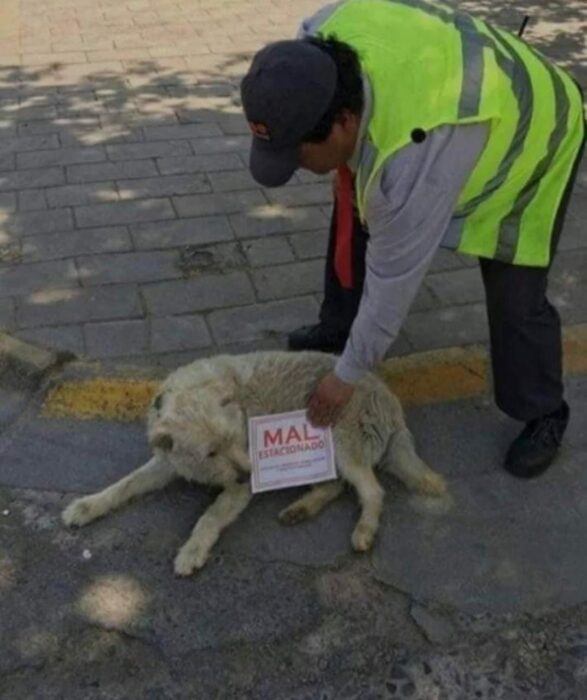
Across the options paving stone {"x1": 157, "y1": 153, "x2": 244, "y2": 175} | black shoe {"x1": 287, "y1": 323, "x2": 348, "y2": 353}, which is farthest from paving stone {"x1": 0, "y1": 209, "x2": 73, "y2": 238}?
black shoe {"x1": 287, "y1": 323, "x2": 348, "y2": 353}

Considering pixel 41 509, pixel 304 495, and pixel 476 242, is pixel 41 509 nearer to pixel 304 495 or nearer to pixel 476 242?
pixel 304 495

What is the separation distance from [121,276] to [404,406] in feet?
5.55

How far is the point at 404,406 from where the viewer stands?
150 inches

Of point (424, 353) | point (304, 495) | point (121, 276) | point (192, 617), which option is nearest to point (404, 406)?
point (424, 353)

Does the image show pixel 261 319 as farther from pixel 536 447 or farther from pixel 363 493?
pixel 536 447

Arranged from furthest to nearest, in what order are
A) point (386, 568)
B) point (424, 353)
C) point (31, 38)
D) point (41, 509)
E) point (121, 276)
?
point (31, 38)
point (121, 276)
point (424, 353)
point (41, 509)
point (386, 568)

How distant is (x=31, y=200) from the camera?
17.6ft

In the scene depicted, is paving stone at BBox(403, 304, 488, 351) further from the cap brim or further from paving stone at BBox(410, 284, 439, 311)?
the cap brim

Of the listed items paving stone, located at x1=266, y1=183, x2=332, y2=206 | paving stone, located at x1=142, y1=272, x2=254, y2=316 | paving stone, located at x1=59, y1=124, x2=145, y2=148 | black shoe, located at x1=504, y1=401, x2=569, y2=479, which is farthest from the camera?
paving stone, located at x1=59, y1=124, x2=145, y2=148

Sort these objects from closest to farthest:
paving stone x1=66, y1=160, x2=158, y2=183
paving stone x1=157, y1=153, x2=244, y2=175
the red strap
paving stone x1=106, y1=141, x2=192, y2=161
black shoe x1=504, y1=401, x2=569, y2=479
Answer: the red strap, black shoe x1=504, y1=401, x2=569, y2=479, paving stone x1=66, y1=160, x2=158, y2=183, paving stone x1=157, y1=153, x2=244, y2=175, paving stone x1=106, y1=141, x2=192, y2=161

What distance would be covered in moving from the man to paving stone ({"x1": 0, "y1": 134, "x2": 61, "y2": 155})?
11.6ft

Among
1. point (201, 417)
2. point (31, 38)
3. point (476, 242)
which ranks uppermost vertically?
point (476, 242)

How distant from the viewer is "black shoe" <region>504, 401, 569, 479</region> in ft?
11.2

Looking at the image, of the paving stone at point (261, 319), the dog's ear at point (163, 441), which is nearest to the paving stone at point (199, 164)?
the paving stone at point (261, 319)
